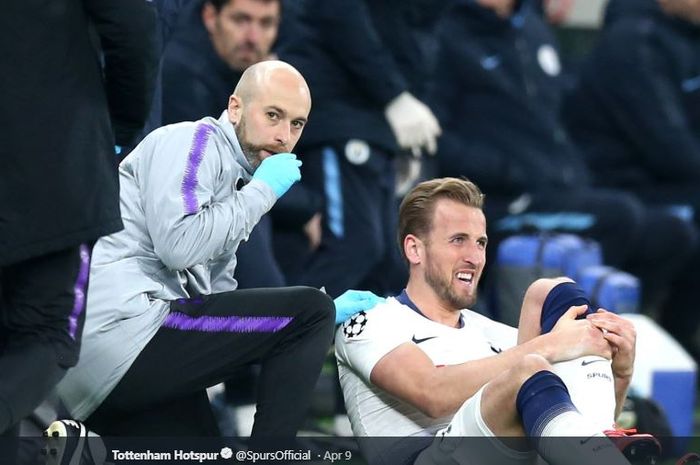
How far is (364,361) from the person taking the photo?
463 centimetres

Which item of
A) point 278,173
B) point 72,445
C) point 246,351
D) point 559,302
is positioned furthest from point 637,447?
point 72,445

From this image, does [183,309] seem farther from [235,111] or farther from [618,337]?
[618,337]

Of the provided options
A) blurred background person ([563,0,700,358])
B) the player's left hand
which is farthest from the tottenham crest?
blurred background person ([563,0,700,358])

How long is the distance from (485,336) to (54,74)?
1.54 metres

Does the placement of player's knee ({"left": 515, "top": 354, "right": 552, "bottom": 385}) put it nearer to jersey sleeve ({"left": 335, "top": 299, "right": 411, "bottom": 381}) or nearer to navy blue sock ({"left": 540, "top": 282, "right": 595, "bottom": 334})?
navy blue sock ({"left": 540, "top": 282, "right": 595, "bottom": 334})

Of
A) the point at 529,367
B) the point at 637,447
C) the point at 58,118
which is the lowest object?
the point at 637,447

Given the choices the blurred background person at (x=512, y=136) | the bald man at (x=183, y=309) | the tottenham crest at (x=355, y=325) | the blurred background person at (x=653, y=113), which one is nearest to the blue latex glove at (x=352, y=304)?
Answer: the tottenham crest at (x=355, y=325)

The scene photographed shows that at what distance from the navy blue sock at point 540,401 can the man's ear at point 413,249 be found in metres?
0.82

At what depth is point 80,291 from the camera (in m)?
4.20

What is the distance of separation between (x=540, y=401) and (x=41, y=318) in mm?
1186

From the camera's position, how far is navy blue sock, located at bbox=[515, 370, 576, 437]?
4020 millimetres

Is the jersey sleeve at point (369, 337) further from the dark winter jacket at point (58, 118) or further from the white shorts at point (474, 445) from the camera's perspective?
the dark winter jacket at point (58, 118)

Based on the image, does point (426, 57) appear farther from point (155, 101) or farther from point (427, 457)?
point (427, 457)

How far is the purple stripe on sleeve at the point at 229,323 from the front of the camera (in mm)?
4371
